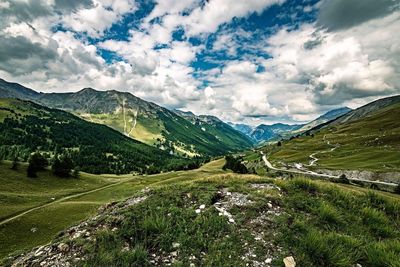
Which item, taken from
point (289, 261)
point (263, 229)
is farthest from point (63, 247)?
point (289, 261)

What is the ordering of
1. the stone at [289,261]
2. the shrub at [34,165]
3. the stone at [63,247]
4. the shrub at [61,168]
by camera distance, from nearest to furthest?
the stone at [289,261]
the stone at [63,247]
the shrub at [34,165]
the shrub at [61,168]

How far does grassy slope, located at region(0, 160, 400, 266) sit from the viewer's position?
8.41 metres

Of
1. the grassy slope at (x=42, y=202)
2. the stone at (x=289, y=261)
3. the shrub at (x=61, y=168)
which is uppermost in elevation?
the stone at (x=289, y=261)

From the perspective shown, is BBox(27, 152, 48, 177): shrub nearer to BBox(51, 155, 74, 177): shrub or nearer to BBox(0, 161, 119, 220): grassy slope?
BBox(0, 161, 119, 220): grassy slope

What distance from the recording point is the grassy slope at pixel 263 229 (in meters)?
8.41

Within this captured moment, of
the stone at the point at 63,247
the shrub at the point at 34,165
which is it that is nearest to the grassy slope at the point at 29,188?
the shrub at the point at 34,165

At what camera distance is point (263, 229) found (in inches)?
386

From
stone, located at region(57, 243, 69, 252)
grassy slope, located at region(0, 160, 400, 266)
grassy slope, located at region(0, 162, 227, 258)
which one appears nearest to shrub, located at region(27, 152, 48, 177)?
grassy slope, located at region(0, 162, 227, 258)

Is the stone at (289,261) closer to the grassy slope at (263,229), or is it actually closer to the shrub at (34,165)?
the grassy slope at (263,229)

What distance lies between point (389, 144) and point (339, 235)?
163062 millimetres

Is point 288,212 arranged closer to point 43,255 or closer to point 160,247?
point 160,247

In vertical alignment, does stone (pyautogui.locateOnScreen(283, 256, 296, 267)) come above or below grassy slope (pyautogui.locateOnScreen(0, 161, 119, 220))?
above

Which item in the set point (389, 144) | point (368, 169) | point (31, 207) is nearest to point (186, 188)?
point (31, 207)

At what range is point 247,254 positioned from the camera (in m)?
8.62
